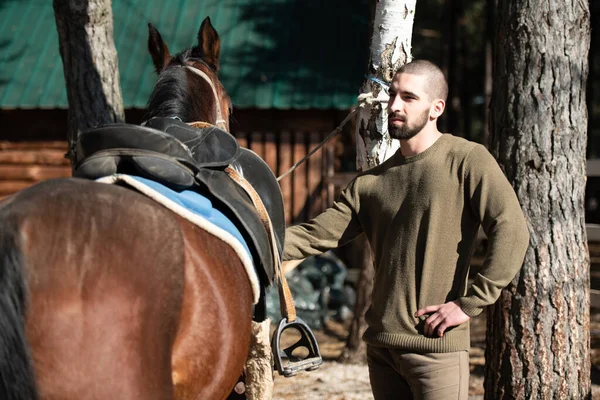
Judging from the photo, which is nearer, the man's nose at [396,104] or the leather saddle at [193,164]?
the leather saddle at [193,164]

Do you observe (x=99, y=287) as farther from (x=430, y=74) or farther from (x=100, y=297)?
(x=430, y=74)

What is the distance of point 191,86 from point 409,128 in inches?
43.6

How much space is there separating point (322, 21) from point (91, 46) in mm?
6280

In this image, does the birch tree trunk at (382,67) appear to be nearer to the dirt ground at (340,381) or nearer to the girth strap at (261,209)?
the girth strap at (261,209)

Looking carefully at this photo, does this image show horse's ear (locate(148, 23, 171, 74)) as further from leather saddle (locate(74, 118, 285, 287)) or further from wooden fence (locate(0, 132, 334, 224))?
wooden fence (locate(0, 132, 334, 224))

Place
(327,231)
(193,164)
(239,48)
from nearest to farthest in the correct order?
(193,164) < (327,231) < (239,48)

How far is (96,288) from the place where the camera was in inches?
84.8

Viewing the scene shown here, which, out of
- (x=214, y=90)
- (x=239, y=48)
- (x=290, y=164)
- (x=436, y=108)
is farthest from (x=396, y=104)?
(x=239, y=48)

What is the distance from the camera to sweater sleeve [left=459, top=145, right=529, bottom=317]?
2.79 metres

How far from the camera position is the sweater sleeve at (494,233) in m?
2.79

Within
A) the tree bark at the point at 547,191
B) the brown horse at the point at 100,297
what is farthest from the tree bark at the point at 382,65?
the brown horse at the point at 100,297

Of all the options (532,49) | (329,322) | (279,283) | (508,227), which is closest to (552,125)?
(532,49)

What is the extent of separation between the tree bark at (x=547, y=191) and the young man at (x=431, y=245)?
3.62ft

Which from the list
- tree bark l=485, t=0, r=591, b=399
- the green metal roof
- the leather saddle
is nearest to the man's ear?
the leather saddle
